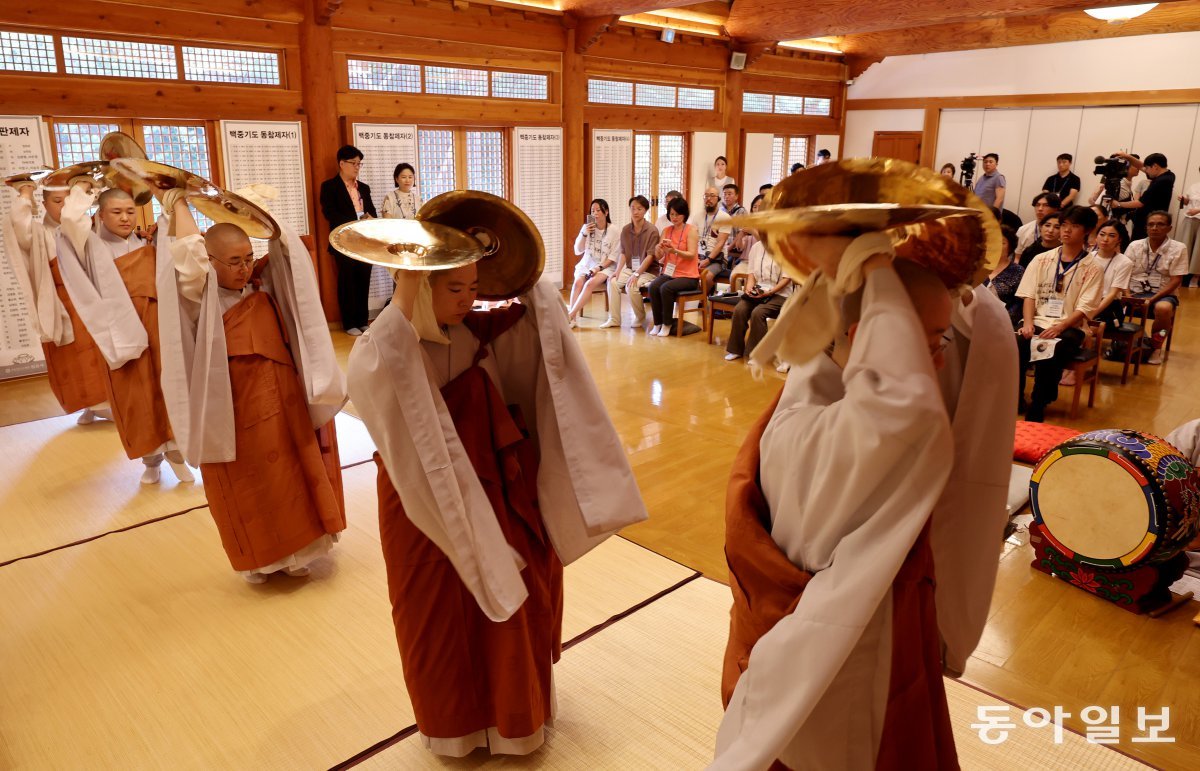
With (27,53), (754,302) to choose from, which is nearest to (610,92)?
(754,302)

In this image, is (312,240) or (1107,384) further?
(312,240)

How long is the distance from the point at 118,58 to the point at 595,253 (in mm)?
4151

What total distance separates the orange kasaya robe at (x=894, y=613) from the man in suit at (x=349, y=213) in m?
6.32

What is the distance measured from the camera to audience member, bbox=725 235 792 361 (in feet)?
21.2

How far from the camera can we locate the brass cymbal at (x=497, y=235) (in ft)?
6.35

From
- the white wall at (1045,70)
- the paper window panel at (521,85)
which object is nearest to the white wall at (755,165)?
the white wall at (1045,70)

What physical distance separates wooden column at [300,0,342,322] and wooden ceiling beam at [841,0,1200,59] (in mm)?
8353

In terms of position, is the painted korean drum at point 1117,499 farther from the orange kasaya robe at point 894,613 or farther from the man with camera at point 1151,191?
the man with camera at point 1151,191

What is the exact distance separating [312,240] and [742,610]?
6713 mm

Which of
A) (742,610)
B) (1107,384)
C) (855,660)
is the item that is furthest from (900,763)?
(1107,384)

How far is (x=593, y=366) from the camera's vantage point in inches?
247

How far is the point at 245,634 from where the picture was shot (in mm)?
2797

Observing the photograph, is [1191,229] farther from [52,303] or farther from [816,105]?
[52,303]

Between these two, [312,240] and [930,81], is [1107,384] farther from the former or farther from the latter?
[930,81]
